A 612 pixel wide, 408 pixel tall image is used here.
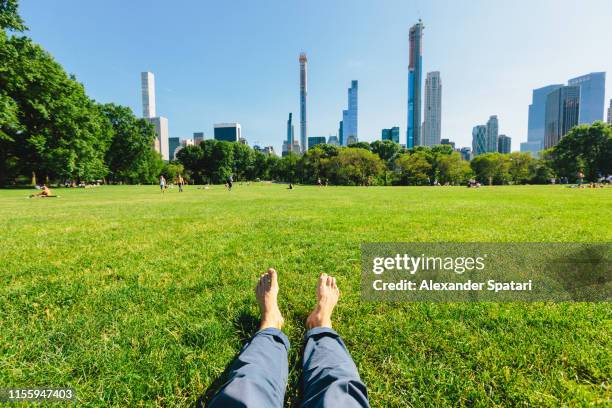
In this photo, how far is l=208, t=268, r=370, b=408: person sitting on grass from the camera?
134 cm

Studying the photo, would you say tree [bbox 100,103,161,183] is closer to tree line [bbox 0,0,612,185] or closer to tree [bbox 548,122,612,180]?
tree line [bbox 0,0,612,185]

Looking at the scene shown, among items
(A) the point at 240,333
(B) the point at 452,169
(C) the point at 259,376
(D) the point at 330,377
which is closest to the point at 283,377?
(C) the point at 259,376

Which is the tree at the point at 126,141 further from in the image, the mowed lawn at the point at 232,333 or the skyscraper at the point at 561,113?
the skyscraper at the point at 561,113

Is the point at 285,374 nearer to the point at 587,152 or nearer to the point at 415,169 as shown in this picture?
the point at 415,169

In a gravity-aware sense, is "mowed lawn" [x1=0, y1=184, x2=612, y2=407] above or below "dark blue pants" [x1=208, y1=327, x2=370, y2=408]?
below

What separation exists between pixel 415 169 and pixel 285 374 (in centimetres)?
6293

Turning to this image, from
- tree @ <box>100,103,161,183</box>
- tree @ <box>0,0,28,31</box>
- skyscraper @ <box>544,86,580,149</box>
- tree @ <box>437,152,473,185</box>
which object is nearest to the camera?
tree @ <box>0,0,28,31</box>

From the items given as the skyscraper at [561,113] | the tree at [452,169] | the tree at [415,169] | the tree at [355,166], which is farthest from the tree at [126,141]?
the skyscraper at [561,113]

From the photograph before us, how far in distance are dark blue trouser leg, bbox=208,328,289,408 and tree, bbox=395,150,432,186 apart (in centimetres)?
6259

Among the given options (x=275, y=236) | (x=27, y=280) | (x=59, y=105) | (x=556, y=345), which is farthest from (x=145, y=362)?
(x=59, y=105)

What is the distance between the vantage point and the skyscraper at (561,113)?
16912 centimetres

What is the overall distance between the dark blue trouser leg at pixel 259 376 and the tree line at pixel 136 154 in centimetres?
2950

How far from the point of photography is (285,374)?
1638 millimetres

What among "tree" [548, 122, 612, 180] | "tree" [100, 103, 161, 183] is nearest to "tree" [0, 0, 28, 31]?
"tree" [100, 103, 161, 183]
